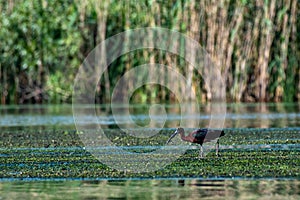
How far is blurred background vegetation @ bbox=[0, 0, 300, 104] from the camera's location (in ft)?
56.3

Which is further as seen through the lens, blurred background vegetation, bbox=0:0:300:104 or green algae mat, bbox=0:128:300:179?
blurred background vegetation, bbox=0:0:300:104

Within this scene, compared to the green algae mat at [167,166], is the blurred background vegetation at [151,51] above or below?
above

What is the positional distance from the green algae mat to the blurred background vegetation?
18.6 ft

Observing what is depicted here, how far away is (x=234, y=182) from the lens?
6.83 m

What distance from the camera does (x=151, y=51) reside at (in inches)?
694

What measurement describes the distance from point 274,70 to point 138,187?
11177 mm

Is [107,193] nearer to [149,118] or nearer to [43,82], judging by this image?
[149,118]

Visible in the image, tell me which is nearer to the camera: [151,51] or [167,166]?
[167,166]

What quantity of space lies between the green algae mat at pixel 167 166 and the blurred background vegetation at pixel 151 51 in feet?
18.6

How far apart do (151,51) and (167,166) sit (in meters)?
9.89

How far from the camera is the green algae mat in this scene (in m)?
7.38

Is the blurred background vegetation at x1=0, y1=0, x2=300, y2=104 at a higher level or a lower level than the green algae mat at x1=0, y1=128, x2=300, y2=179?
higher

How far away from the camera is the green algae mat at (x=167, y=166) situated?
7.38 meters

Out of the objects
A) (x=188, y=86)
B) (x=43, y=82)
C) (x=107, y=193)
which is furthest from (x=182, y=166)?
(x=43, y=82)
